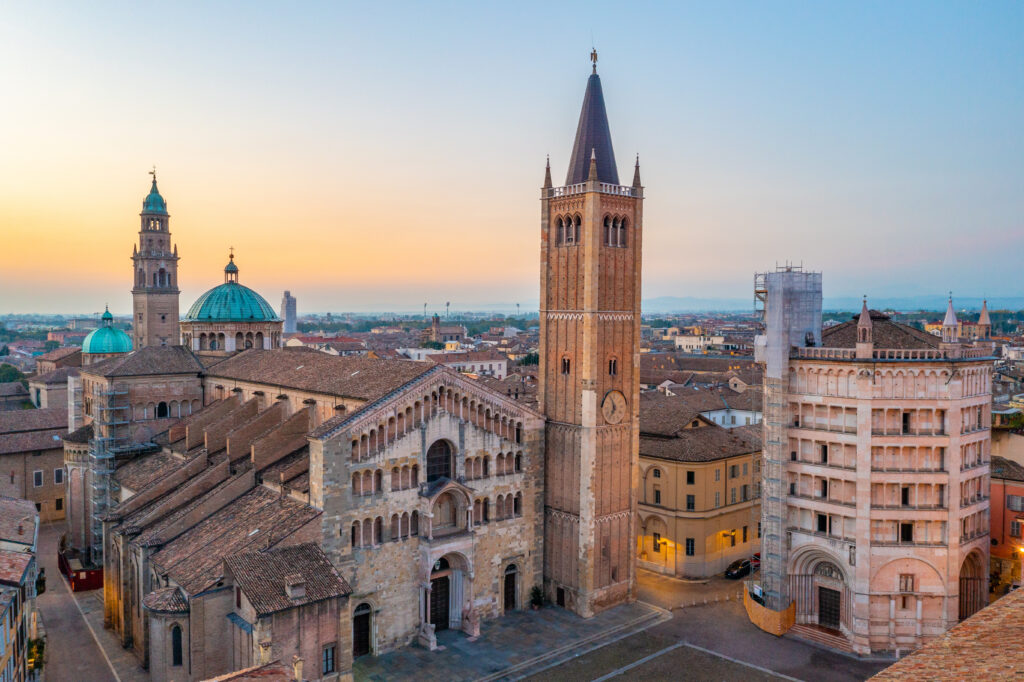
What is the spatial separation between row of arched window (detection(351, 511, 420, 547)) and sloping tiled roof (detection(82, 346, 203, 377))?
91.3ft

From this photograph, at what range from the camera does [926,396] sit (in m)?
39.8

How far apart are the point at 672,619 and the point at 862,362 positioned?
59.6 ft

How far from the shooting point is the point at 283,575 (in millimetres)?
33062

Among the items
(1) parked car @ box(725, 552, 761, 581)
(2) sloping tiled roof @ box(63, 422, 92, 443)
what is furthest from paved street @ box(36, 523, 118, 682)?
(1) parked car @ box(725, 552, 761, 581)

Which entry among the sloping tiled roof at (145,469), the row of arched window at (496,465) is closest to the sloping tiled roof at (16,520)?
the sloping tiled roof at (145,469)

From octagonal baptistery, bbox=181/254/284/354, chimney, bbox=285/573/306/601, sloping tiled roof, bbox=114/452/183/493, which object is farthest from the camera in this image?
octagonal baptistery, bbox=181/254/284/354

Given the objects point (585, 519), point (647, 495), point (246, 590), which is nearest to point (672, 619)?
point (585, 519)

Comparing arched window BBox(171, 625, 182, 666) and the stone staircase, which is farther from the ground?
arched window BBox(171, 625, 182, 666)

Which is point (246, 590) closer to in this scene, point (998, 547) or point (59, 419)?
point (998, 547)

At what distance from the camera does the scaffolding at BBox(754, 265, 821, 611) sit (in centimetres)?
4272

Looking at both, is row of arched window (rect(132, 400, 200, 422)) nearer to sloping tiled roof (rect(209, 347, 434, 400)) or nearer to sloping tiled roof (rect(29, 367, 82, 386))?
sloping tiled roof (rect(209, 347, 434, 400))

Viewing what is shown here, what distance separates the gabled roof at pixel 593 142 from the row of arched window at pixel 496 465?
1713 centimetres

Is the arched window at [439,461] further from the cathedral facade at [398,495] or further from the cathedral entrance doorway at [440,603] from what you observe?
the cathedral entrance doorway at [440,603]

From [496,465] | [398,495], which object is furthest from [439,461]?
[496,465]
